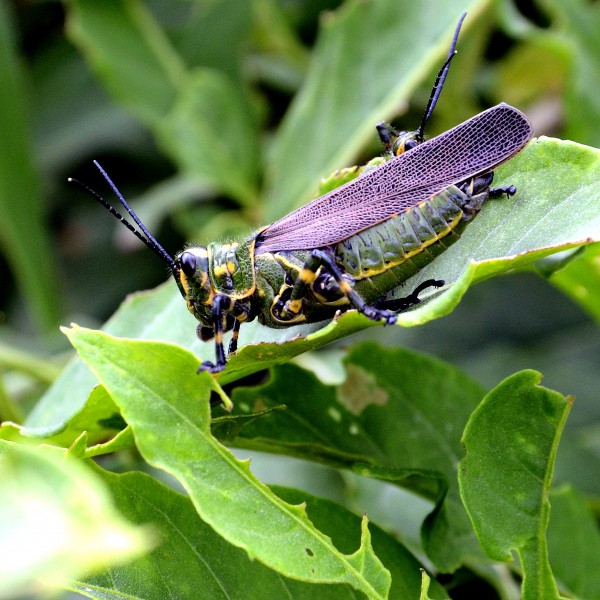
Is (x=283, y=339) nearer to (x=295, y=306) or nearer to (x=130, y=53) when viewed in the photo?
(x=295, y=306)

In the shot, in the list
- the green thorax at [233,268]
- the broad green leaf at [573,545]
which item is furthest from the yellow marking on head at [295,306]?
the broad green leaf at [573,545]

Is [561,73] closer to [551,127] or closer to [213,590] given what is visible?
[551,127]

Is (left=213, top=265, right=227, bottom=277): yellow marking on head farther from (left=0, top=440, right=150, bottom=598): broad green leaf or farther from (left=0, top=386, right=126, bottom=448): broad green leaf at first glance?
(left=0, top=440, right=150, bottom=598): broad green leaf

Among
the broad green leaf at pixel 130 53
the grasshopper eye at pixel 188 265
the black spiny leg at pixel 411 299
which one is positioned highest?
the broad green leaf at pixel 130 53

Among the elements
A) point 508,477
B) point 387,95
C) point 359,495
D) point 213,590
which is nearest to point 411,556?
point 508,477

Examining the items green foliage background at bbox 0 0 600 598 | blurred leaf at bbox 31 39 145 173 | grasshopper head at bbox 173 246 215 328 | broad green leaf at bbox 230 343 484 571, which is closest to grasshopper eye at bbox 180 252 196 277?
grasshopper head at bbox 173 246 215 328

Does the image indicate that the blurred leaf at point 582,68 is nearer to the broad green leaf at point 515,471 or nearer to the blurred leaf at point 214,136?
the blurred leaf at point 214,136

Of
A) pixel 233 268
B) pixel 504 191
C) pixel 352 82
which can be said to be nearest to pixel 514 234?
pixel 504 191

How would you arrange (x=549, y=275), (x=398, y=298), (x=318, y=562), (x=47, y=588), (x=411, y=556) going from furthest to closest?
1. (x=398, y=298)
2. (x=549, y=275)
3. (x=411, y=556)
4. (x=318, y=562)
5. (x=47, y=588)
